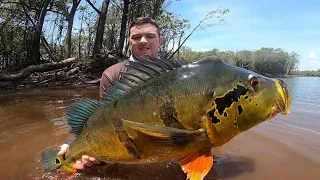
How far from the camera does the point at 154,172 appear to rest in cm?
328

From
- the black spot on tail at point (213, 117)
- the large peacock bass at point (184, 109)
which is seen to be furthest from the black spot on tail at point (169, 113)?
the black spot on tail at point (213, 117)

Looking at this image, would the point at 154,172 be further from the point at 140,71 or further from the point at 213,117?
the point at 213,117

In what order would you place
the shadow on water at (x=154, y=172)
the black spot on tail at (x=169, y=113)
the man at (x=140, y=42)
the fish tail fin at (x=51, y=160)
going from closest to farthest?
the black spot on tail at (x=169, y=113), the fish tail fin at (x=51, y=160), the shadow on water at (x=154, y=172), the man at (x=140, y=42)

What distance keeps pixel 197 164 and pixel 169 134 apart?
12.7 inches

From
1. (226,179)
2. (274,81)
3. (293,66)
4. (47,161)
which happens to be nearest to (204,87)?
(274,81)

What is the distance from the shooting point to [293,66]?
4058 inches

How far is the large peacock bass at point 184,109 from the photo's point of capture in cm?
193

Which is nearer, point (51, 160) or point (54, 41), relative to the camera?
point (51, 160)

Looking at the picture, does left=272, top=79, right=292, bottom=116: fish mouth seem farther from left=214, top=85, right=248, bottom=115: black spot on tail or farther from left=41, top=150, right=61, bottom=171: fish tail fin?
left=41, top=150, right=61, bottom=171: fish tail fin

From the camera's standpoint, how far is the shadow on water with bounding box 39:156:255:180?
3.14 metres

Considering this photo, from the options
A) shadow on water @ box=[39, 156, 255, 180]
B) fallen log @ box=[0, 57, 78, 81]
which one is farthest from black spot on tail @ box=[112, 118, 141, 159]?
fallen log @ box=[0, 57, 78, 81]

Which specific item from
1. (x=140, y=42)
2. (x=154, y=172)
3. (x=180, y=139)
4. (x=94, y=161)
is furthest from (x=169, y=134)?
(x=140, y=42)

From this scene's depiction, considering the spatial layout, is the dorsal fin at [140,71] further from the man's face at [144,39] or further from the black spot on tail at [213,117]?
the man's face at [144,39]

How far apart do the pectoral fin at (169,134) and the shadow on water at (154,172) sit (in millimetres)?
1249
